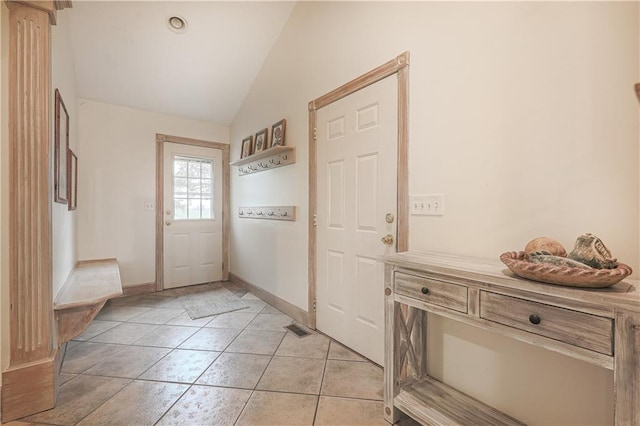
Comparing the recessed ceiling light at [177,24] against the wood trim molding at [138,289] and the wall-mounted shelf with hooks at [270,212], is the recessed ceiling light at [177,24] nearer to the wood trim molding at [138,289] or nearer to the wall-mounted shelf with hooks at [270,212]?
the wall-mounted shelf with hooks at [270,212]

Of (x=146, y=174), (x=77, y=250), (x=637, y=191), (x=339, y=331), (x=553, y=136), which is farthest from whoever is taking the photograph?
(x=146, y=174)

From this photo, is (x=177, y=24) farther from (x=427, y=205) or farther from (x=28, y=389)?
(x=28, y=389)

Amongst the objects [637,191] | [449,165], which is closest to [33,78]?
[449,165]

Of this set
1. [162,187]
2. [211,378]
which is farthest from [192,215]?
[211,378]

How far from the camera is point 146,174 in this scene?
365 cm

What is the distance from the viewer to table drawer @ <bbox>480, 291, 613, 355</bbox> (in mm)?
829

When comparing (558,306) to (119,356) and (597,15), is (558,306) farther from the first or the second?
(119,356)

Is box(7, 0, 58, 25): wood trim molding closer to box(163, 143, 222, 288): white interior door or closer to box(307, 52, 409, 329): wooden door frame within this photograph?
box(307, 52, 409, 329): wooden door frame

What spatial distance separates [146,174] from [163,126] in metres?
0.69

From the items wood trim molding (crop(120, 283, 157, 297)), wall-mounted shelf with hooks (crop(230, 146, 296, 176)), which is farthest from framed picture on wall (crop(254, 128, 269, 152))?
wood trim molding (crop(120, 283, 157, 297))

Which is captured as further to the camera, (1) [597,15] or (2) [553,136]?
(2) [553,136]

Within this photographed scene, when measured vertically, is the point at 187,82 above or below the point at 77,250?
above

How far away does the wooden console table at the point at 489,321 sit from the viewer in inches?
31.3

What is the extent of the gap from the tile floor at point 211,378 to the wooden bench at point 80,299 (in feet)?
1.19
